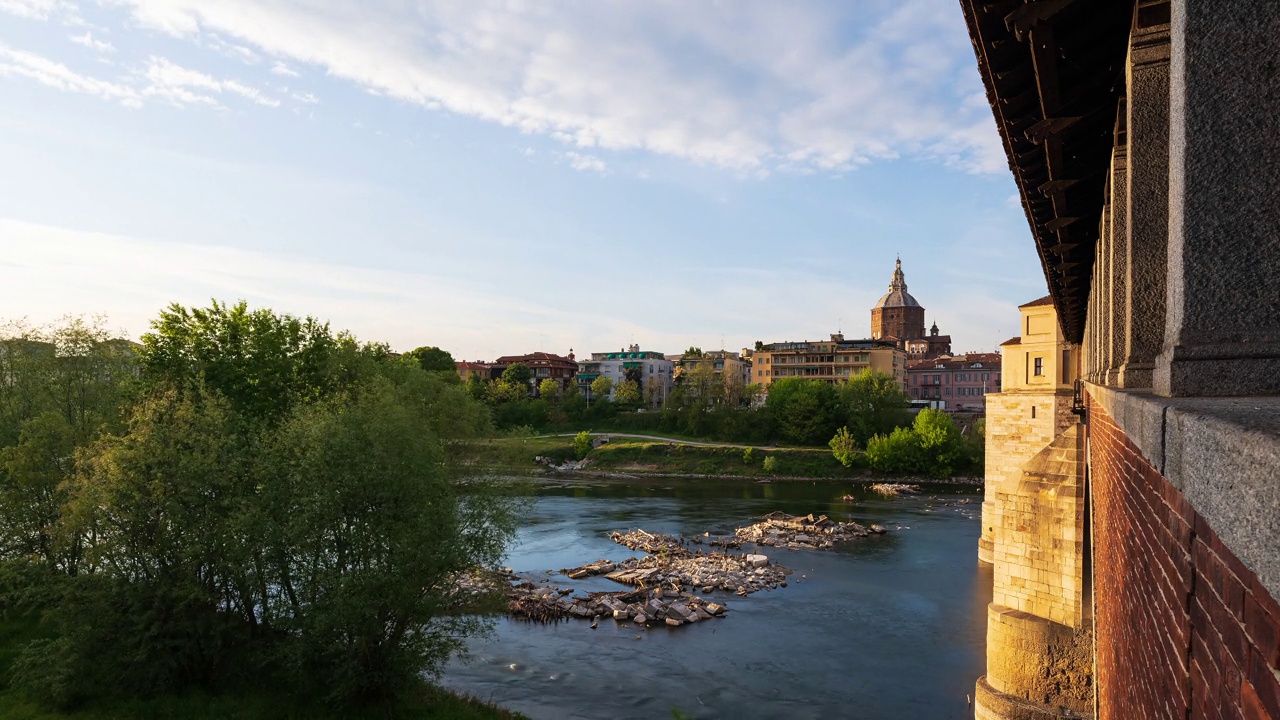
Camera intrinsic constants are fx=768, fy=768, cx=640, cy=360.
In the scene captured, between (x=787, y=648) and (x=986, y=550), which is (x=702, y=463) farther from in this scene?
(x=787, y=648)

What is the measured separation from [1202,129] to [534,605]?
90.3ft

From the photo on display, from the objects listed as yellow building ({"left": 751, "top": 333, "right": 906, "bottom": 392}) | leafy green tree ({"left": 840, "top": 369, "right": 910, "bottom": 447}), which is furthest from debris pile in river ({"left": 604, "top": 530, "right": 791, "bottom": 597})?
yellow building ({"left": 751, "top": 333, "right": 906, "bottom": 392})

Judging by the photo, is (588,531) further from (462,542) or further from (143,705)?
(143,705)

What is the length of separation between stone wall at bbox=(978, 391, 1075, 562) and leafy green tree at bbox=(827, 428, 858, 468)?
3280cm

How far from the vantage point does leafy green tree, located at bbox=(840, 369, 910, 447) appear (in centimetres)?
7262

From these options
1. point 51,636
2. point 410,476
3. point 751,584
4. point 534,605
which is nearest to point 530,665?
point 534,605

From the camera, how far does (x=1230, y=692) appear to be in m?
1.94

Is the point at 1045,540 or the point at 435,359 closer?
the point at 1045,540

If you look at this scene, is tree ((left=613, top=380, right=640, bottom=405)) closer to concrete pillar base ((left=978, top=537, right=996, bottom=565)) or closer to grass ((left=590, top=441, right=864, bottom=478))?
grass ((left=590, top=441, right=864, bottom=478))

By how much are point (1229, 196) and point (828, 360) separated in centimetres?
9681

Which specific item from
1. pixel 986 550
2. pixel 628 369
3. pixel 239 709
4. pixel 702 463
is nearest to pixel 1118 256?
pixel 239 709

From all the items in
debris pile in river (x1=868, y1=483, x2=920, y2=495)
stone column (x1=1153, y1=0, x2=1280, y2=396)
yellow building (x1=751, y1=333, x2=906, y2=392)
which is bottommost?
debris pile in river (x1=868, y1=483, x2=920, y2=495)

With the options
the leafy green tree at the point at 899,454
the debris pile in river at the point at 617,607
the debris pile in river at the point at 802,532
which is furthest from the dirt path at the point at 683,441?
the debris pile in river at the point at 617,607

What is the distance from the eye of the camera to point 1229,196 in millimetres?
3004
